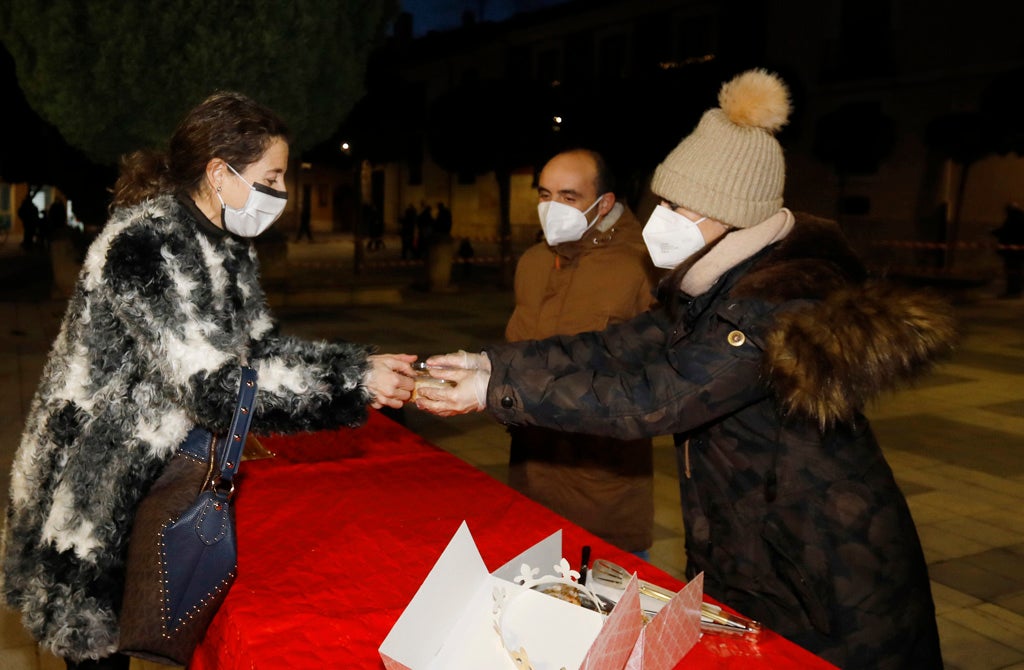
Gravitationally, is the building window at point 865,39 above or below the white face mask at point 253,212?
above

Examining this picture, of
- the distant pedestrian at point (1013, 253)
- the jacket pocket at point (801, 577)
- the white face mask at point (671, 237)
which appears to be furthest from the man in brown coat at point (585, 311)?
the distant pedestrian at point (1013, 253)

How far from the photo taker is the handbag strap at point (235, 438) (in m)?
2.06

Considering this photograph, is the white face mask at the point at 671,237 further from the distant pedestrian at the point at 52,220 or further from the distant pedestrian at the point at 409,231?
the distant pedestrian at the point at 409,231

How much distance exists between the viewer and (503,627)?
160 centimetres

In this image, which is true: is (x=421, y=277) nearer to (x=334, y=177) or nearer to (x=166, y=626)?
(x=166, y=626)

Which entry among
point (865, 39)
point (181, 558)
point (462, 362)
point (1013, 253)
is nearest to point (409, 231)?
point (865, 39)

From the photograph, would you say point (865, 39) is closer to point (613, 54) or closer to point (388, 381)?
point (613, 54)

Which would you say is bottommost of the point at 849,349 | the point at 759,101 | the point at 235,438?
the point at 235,438

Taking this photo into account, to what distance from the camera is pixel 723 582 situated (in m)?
2.17

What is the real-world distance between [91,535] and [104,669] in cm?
42

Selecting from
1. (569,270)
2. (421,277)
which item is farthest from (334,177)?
(569,270)

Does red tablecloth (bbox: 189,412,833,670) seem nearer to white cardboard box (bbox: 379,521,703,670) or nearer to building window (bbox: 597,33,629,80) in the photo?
white cardboard box (bbox: 379,521,703,670)

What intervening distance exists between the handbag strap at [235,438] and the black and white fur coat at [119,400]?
0.02 metres

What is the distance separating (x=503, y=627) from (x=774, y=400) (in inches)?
33.1
